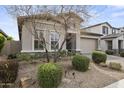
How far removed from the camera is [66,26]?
8.23 meters

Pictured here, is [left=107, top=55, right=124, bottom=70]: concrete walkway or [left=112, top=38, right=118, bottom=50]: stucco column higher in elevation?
[left=112, top=38, right=118, bottom=50]: stucco column

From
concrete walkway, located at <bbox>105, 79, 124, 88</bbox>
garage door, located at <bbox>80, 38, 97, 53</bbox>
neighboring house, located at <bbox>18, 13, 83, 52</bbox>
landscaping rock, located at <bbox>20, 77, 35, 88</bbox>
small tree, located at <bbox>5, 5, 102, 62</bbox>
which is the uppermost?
small tree, located at <bbox>5, 5, 102, 62</bbox>

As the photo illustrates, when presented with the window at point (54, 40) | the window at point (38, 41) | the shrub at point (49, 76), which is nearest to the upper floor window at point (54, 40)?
the window at point (54, 40)

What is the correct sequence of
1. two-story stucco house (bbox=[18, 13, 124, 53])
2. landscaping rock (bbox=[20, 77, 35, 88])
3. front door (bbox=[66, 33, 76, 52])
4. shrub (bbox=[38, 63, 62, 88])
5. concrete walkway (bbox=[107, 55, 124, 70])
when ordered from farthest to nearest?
front door (bbox=[66, 33, 76, 52])
two-story stucco house (bbox=[18, 13, 124, 53])
concrete walkway (bbox=[107, 55, 124, 70])
landscaping rock (bbox=[20, 77, 35, 88])
shrub (bbox=[38, 63, 62, 88])

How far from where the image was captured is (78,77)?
6.88 metres

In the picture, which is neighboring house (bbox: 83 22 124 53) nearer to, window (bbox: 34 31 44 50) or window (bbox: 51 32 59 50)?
window (bbox: 51 32 59 50)

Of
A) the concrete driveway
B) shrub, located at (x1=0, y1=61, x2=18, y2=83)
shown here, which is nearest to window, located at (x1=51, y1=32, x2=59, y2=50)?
the concrete driveway

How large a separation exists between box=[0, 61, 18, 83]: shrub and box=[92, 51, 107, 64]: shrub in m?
3.66

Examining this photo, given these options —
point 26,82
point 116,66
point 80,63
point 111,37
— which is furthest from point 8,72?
point 111,37

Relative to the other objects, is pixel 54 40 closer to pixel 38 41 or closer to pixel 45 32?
pixel 45 32

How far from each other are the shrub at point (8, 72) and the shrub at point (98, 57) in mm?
3663

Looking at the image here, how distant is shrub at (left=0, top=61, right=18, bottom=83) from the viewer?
6.33 metres

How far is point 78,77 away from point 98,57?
6.50ft

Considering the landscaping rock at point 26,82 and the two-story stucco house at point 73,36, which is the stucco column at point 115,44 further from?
the landscaping rock at point 26,82
